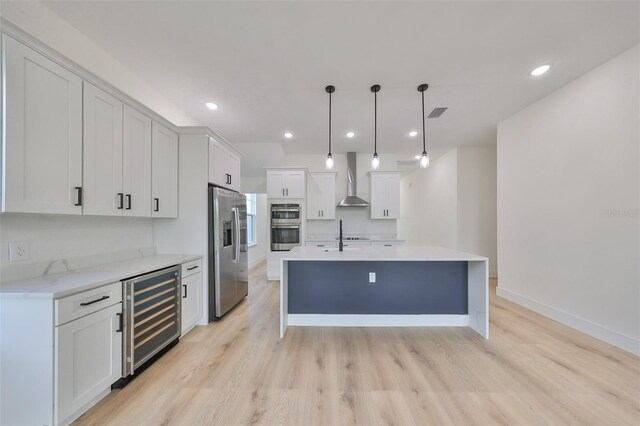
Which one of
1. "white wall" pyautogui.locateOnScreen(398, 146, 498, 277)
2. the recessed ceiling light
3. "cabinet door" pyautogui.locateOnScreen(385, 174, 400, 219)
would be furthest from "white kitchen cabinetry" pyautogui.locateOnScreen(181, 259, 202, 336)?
"white wall" pyautogui.locateOnScreen(398, 146, 498, 277)

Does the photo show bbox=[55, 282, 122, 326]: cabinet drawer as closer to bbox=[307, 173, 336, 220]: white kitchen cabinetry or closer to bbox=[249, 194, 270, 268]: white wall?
bbox=[307, 173, 336, 220]: white kitchen cabinetry

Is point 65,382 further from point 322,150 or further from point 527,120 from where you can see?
point 527,120

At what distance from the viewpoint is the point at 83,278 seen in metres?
1.71

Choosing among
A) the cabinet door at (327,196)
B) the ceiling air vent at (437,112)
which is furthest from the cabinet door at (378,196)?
the ceiling air vent at (437,112)

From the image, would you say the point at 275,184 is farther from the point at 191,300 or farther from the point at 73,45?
the point at 73,45

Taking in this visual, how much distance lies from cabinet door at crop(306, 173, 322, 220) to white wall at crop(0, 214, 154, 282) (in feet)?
11.1

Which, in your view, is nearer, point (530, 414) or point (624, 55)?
point (530, 414)

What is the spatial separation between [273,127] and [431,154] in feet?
12.9

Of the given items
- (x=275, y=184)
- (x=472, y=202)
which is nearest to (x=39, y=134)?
(x=275, y=184)

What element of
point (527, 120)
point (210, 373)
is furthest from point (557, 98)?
point (210, 373)

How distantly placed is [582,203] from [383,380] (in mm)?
2998

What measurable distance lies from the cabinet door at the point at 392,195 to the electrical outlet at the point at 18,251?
523 cm

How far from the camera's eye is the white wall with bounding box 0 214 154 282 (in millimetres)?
1610

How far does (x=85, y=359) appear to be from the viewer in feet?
5.14
